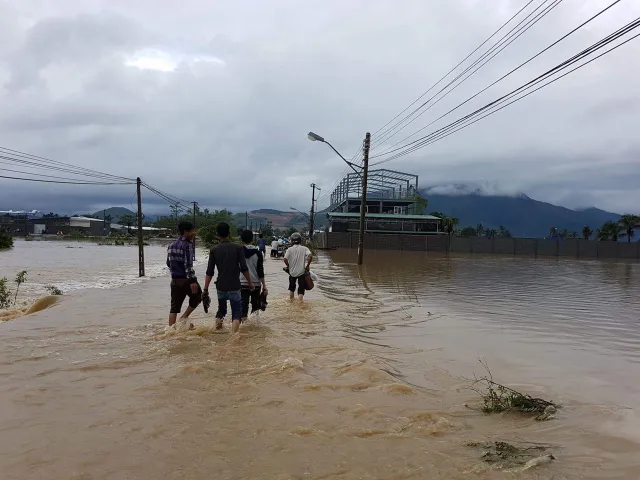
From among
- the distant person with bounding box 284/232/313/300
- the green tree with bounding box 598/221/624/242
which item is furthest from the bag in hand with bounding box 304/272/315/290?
the green tree with bounding box 598/221/624/242

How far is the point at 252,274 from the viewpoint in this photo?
28.4ft

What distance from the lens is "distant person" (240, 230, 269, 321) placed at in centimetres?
848

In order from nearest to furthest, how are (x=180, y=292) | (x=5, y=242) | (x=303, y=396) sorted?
(x=303, y=396), (x=180, y=292), (x=5, y=242)

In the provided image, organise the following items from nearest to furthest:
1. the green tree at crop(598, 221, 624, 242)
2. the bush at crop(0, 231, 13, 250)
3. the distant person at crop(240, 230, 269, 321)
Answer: the distant person at crop(240, 230, 269, 321) < the bush at crop(0, 231, 13, 250) < the green tree at crop(598, 221, 624, 242)

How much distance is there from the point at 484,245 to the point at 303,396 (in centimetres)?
4976

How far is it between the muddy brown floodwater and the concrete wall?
41.3 metres

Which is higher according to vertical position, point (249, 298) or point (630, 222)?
point (630, 222)

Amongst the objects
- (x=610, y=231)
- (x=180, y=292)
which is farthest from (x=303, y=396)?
(x=610, y=231)

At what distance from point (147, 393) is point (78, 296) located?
9761 millimetres

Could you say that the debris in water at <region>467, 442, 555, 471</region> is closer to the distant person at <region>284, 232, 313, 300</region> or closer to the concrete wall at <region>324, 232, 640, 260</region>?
the distant person at <region>284, 232, 313, 300</region>

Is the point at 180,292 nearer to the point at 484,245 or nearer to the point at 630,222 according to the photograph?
the point at 484,245

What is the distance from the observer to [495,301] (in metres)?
13.3

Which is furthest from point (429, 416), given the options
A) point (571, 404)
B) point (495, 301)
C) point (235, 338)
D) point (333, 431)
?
point (495, 301)

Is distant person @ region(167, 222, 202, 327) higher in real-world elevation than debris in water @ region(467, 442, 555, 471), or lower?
higher
